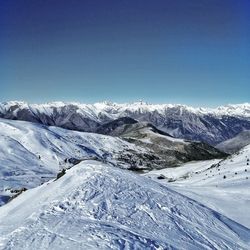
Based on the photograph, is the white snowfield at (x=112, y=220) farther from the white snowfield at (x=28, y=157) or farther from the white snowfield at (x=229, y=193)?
the white snowfield at (x=28, y=157)

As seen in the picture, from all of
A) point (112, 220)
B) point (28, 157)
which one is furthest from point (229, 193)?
point (28, 157)

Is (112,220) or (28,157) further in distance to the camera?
(28,157)

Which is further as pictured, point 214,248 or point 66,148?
point 66,148

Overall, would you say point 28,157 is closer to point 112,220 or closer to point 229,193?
point 229,193

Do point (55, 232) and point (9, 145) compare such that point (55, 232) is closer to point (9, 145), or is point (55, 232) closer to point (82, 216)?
point (82, 216)

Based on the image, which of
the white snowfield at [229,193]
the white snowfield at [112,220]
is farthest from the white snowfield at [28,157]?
the white snowfield at [112,220]

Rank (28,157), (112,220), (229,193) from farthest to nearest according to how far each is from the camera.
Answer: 1. (28,157)
2. (229,193)
3. (112,220)

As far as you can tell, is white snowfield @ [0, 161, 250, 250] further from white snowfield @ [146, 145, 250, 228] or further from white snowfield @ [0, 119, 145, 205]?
white snowfield @ [0, 119, 145, 205]

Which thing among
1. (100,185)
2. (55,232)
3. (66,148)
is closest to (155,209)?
(100,185)
